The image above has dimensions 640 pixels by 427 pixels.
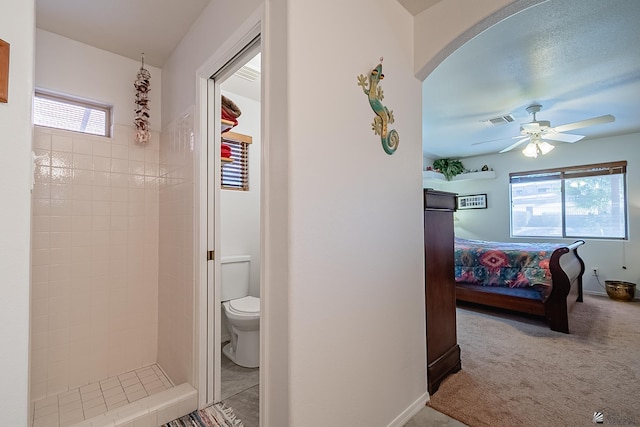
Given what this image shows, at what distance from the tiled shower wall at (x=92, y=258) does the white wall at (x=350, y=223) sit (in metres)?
1.67

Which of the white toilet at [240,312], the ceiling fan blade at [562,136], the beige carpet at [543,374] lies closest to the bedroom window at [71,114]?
the white toilet at [240,312]

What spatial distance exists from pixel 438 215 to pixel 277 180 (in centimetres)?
135

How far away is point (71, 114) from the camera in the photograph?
6.68 ft

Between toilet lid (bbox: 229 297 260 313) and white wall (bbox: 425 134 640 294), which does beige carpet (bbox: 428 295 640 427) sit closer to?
toilet lid (bbox: 229 297 260 313)

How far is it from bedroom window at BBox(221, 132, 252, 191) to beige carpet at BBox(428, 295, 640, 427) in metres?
2.32

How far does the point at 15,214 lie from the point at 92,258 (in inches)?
63.5

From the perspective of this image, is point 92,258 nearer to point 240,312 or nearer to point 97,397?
point 97,397

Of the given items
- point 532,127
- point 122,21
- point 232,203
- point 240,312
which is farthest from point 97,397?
point 532,127

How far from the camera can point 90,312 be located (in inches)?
80.2

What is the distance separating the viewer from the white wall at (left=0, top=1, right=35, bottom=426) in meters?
0.70

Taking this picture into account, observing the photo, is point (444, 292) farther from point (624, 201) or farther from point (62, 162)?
point (624, 201)

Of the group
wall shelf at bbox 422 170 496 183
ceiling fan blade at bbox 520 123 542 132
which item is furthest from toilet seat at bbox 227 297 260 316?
wall shelf at bbox 422 170 496 183

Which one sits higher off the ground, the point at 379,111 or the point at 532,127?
the point at 532,127

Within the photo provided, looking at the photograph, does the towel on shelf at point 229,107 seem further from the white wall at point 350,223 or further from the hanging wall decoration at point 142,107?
the white wall at point 350,223
